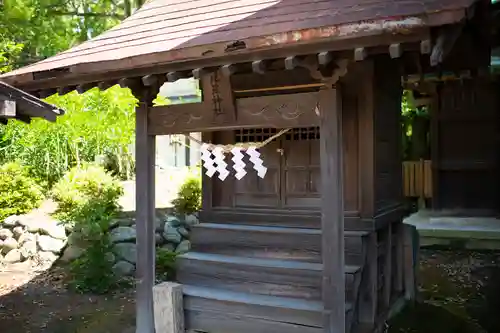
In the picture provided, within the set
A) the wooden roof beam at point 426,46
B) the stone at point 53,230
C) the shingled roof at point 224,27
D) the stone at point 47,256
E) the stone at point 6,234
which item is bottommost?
the stone at point 47,256

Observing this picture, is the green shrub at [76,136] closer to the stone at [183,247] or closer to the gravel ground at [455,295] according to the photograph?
the stone at [183,247]

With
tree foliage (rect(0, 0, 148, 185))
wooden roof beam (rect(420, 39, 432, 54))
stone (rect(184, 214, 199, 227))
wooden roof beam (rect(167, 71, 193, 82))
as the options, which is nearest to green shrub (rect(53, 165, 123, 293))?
tree foliage (rect(0, 0, 148, 185))

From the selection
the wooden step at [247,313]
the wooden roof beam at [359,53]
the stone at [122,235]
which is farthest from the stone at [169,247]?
the wooden roof beam at [359,53]

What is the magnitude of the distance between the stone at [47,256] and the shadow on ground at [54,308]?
0.44m

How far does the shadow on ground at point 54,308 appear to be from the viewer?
6578 millimetres

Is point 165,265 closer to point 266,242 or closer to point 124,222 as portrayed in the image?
point 124,222

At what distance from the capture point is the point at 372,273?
5844 mm

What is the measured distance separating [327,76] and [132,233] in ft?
19.8

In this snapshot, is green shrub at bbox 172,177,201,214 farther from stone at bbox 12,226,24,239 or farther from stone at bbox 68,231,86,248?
stone at bbox 12,226,24,239

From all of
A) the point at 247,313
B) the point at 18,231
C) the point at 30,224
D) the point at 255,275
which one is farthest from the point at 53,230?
the point at 247,313

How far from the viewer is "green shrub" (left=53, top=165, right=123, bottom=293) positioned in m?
8.15

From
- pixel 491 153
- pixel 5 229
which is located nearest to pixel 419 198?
pixel 491 153

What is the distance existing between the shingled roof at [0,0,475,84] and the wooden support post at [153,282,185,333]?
2514 millimetres

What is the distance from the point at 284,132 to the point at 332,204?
4.76ft
